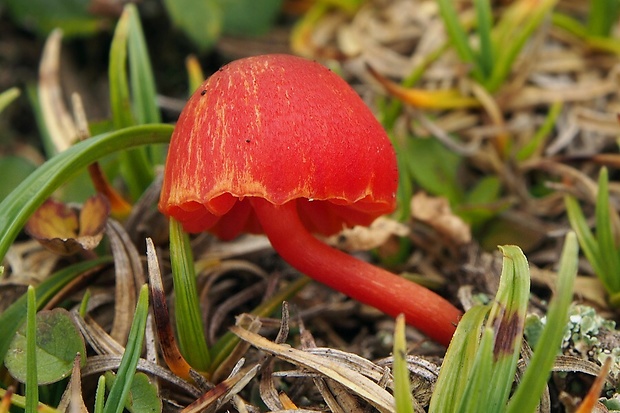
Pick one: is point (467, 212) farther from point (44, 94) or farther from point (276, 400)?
point (44, 94)

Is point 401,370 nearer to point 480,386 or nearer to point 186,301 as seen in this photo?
point 480,386

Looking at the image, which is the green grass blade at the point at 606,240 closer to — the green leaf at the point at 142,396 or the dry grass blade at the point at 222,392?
the dry grass blade at the point at 222,392

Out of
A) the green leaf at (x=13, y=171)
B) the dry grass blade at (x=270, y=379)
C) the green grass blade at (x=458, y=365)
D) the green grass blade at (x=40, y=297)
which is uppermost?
the green leaf at (x=13, y=171)

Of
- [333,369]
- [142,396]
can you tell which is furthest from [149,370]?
[333,369]

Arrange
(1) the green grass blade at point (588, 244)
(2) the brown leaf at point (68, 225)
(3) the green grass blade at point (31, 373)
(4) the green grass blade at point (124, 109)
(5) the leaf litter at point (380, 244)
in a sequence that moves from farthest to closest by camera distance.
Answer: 1. (4) the green grass blade at point (124, 109)
2. (1) the green grass blade at point (588, 244)
3. (2) the brown leaf at point (68, 225)
4. (5) the leaf litter at point (380, 244)
5. (3) the green grass blade at point (31, 373)

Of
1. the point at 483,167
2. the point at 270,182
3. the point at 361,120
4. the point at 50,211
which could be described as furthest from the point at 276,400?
the point at 483,167

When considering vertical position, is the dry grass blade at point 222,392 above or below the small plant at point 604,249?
below

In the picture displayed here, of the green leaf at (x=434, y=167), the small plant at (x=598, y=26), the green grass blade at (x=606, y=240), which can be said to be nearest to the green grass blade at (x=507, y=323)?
the green grass blade at (x=606, y=240)
